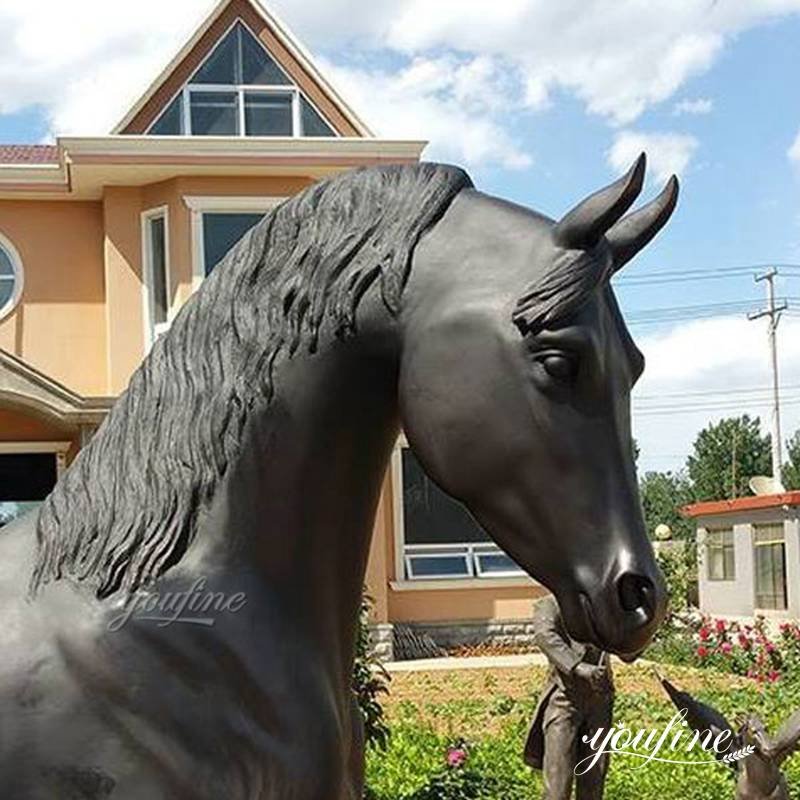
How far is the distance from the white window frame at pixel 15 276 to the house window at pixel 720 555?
15770 millimetres

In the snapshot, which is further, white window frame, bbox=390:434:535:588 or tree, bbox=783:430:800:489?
tree, bbox=783:430:800:489

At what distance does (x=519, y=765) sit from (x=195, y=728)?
6.35 metres

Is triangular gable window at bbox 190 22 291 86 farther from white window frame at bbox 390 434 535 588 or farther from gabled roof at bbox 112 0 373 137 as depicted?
white window frame at bbox 390 434 535 588

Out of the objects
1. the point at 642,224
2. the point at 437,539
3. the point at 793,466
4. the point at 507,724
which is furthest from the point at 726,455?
the point at 642,224

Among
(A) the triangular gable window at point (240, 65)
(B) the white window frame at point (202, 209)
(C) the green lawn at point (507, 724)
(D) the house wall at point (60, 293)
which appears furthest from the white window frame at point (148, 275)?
(C) the green lawn at point (507, 724)

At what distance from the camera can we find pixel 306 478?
1.55 m

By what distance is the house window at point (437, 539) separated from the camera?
620 inches

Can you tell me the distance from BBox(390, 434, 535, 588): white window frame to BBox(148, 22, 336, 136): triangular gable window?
14.0ft

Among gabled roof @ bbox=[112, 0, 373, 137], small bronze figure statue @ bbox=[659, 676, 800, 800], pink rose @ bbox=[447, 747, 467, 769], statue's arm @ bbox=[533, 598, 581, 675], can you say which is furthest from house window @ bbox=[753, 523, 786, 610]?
small bronze figure statue @ bbox=[659, 676, 800, 800]

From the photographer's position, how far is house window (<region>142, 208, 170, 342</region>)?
15266 mm

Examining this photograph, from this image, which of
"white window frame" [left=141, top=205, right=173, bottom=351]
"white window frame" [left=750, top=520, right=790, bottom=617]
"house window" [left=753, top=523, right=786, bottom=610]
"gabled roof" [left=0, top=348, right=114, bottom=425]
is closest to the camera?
"gabled roof" [left=0, top=348, right=114, bottom=425]

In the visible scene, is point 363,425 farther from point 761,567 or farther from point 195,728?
point 761,567

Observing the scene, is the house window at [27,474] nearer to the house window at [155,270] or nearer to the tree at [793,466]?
the house window at [155,270]
